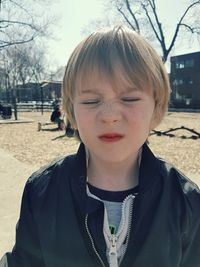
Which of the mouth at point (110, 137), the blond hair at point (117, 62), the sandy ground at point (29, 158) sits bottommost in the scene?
the sandy ground at point (29, 158)

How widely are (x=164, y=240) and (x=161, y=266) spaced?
0.09m

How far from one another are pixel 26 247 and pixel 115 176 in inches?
17.6

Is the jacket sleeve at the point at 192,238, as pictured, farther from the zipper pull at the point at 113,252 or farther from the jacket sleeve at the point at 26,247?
the jacket sleeve at the point at 26,247

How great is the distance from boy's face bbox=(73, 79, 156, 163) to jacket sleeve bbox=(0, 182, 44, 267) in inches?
15.6

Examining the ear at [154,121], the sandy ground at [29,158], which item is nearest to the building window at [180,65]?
the sandy ground at [29,158]

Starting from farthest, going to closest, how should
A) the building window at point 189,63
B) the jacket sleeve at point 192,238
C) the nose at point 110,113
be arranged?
the building window at point 189,63 < the jacket sleeve at point 192,238 < the nose at point 110,113

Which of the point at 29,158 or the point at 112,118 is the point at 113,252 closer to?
the point at 112,118

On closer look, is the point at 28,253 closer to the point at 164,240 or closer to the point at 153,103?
the point at 164,240

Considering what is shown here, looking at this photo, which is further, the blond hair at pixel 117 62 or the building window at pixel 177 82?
the building window at pixel 177 82

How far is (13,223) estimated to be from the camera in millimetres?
3834

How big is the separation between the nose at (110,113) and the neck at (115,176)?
263 mm

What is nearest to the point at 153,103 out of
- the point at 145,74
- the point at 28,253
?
the point at 145,74

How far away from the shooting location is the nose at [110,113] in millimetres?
1188

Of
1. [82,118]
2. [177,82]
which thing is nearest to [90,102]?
[82,118]
